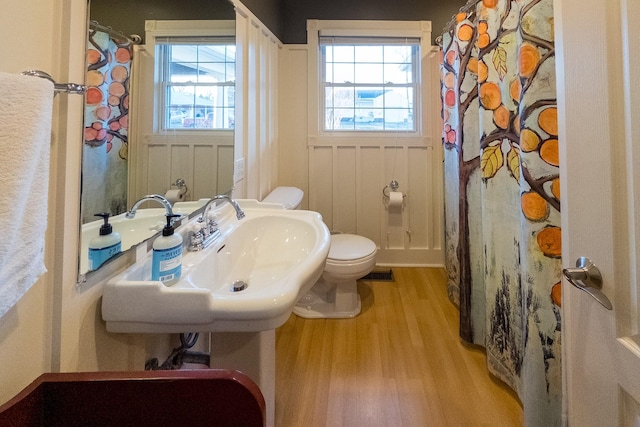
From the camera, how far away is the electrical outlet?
1.88m

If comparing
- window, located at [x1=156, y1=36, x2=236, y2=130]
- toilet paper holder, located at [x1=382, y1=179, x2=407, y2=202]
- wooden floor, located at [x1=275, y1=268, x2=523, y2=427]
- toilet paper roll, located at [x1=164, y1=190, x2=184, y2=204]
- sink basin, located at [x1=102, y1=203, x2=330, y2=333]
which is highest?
window, located at [x1=156, y1=36, x2=236, y2=130]

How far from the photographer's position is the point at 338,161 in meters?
3.09

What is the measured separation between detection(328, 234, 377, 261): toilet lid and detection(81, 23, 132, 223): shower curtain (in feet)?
4.86

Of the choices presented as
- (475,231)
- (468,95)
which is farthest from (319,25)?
(475,231)

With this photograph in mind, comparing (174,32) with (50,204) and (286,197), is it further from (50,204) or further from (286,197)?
(286,197)

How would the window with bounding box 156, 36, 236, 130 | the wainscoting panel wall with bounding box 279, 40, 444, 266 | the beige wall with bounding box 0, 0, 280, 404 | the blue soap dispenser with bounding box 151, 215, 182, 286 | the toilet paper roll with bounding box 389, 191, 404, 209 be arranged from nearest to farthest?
the beige wall with bounding box 0, 0, 280, 404, the blue soap dispenser with bounding box 151, 215, 182, 286, the window with bounding box 156, 36, 236, 130, the toilet paper roll with bounding box 389, 191, 404, 209, the wainscoting panel wall with bounding box 279, 40, 444, 266

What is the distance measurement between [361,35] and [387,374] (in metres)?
2.71

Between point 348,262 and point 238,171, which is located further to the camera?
point 348,262

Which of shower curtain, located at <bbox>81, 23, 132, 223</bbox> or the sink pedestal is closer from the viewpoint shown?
shower curtain, located at <bbox>81, 23, 132, 223</bbox>

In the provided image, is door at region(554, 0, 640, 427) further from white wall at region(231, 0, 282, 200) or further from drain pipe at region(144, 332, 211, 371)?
white wall at region(231, 0, 282, 200)

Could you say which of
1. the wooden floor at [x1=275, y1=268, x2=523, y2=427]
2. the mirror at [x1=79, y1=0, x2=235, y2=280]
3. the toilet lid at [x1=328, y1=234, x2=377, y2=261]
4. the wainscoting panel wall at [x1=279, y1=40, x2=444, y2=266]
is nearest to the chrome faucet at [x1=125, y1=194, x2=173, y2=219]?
the mirror at [x1=79, y1=0, x2=235, y2=280]

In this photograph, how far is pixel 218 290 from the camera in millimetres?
1165

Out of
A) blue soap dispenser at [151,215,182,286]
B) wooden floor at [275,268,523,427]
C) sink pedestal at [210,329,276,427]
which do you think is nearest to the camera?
blue soap dispenser at [151,215,182,286]

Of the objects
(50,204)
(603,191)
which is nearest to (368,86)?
(603,191)
